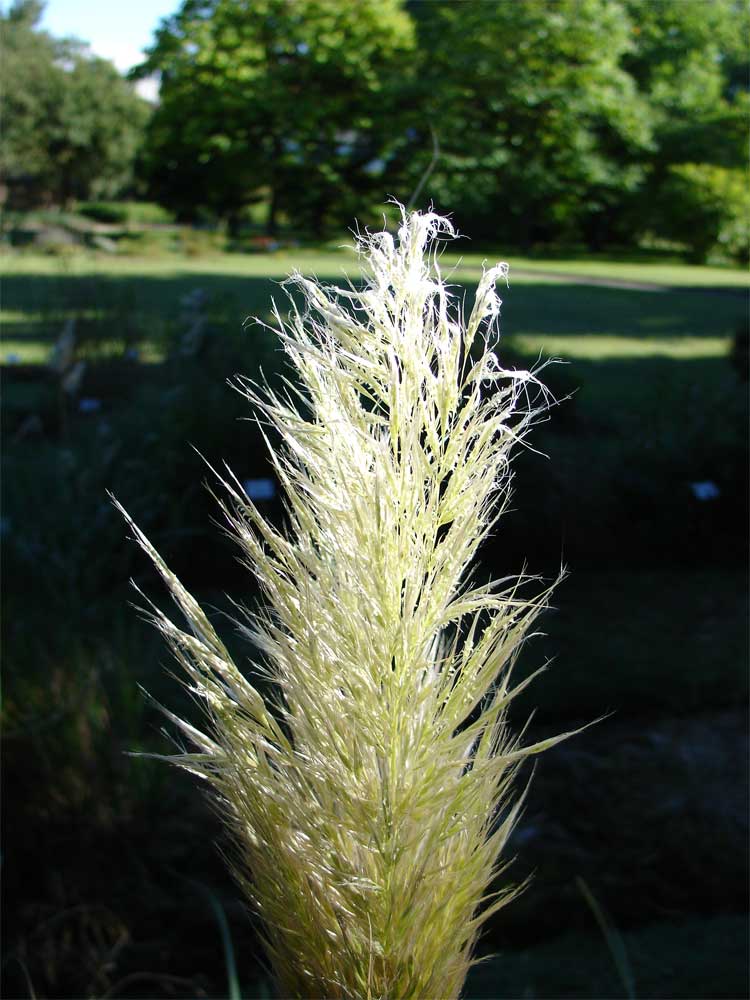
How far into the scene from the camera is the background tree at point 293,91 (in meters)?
17.5

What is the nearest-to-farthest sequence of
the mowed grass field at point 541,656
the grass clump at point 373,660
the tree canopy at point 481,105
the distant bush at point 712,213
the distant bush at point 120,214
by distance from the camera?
the grass clump at point 373,660 → the mowed grass field at point 541,656 → the distant bush at point 712,213 → the tree canopy at point 481,105 → the distant bush at point 120,214

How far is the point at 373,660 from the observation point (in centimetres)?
65

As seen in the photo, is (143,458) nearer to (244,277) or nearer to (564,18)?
(244,277)

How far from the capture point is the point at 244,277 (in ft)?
58.2

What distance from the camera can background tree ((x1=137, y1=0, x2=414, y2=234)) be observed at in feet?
57.4

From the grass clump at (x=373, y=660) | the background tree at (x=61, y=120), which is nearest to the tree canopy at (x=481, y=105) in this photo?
the background tree at (x=61, y=120)

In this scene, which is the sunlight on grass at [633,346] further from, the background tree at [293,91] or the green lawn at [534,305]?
the background tree at [293,91]

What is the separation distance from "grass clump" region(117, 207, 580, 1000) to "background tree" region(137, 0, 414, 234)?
14627 mm

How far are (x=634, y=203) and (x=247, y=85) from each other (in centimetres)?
975

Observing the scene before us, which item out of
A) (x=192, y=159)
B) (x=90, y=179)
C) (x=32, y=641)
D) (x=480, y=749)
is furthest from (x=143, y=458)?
(x=90, y=179)

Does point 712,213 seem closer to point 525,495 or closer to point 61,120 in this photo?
point 525,495

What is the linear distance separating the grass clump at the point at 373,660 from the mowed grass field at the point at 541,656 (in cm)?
11

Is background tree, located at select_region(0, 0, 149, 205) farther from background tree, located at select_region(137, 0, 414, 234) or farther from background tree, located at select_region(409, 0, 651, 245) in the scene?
background tree, located at select_region(409, 0, 651, 245)

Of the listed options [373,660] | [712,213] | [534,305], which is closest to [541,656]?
[373,660]
